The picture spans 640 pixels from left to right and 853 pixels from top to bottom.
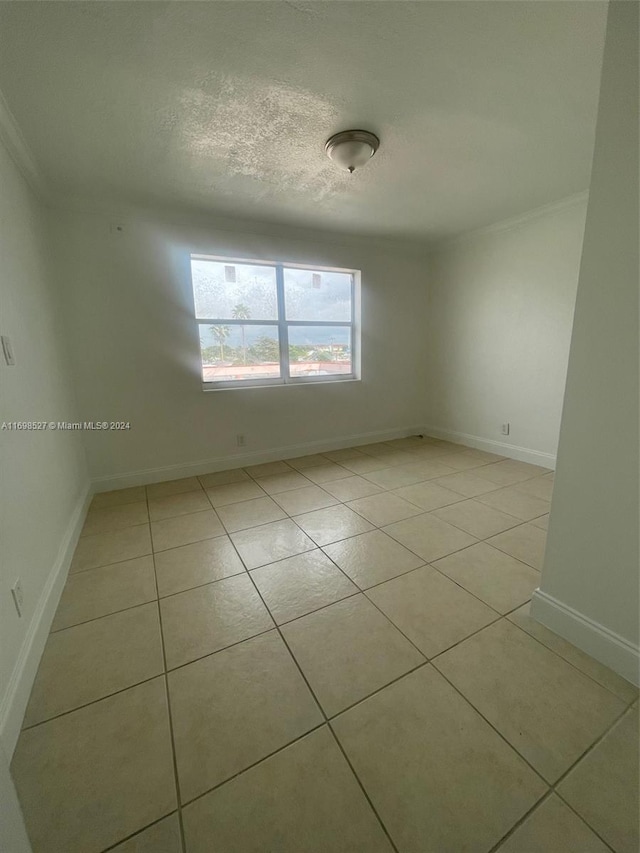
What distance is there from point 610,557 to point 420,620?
78 cm

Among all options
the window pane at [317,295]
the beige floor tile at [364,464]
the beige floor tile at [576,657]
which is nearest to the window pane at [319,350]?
the window pane at [317,295]

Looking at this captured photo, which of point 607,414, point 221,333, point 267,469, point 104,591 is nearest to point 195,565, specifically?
point 104,591

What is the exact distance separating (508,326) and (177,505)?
143 inches

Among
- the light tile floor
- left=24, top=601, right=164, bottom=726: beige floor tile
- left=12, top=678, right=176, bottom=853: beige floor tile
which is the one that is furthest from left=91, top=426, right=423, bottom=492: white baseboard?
left=12, top=678, right=176, bottom=853: beige floor tile

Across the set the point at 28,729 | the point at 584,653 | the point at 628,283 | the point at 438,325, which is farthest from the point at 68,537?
the point at 438,325

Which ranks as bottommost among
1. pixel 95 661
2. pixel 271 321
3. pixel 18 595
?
pixel 95 661

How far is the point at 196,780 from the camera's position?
97 cm

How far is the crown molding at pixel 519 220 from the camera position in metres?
2.83

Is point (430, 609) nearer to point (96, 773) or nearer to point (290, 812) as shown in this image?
point (290, 812)

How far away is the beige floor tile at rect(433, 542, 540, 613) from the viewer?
1.63m

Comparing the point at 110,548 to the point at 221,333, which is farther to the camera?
the point at 221,333

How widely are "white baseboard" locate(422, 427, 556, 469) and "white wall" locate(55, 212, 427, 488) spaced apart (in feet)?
4.17

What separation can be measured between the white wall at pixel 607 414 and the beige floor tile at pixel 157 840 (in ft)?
4.87

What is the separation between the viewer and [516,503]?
8.57 ft
